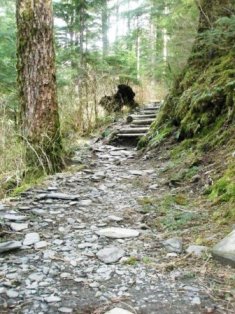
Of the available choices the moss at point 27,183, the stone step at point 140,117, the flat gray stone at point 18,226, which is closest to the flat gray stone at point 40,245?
the flat gray stone at point 18,226

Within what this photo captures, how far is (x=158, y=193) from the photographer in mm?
4012

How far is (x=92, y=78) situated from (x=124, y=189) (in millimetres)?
6484

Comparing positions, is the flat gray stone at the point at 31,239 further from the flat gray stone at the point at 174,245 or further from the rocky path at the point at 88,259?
the flat gray stone at the point at 174,245

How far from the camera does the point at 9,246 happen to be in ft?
8.34

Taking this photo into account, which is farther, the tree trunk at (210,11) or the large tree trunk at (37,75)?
the tree trunk at (210,11)

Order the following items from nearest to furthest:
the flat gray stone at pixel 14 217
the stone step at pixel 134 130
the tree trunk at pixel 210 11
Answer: the flat gray stone at pixel 14 217 → the tree trunk at pixel 210 11 → the stone step at pixel 134 130

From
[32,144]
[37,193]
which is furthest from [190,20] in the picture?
[37,193]

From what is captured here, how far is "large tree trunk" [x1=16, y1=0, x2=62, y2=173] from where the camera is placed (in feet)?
16.9

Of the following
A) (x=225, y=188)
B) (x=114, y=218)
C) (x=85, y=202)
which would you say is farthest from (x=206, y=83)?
(x=114, y=218)

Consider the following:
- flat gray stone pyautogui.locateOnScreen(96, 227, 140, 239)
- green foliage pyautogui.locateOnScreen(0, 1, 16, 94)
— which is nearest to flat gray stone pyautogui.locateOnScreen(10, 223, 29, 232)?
flat gray stone pyautogui.locateOnScreen(96, 227, 140, 239)

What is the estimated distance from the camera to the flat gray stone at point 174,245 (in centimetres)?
255

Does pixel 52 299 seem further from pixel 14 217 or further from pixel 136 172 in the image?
pixel 136 172

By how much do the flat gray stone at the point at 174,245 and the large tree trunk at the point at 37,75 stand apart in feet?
9.00

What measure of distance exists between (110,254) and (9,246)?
0.69m
